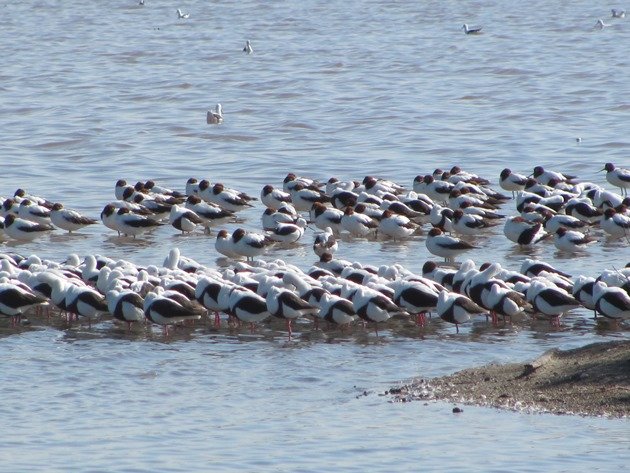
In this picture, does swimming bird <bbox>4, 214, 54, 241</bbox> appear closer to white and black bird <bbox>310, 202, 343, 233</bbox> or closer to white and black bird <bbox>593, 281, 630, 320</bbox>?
white and black bird <bbox>310, 202, 343, 233</bbox>

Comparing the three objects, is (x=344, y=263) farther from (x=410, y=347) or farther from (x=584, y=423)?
(x=584, y=423)

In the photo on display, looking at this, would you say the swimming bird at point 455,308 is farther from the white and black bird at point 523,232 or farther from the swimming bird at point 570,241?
the white and black bird at point 523,232

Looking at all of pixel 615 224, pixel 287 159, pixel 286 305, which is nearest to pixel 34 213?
pixel 286 305

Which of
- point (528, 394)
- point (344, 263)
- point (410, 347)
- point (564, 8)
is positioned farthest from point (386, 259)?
point (564, 8)

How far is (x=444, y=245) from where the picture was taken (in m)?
19.5

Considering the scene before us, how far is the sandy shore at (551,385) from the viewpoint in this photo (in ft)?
39.8

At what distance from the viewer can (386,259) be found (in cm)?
2022

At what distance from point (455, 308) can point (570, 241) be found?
4.91m

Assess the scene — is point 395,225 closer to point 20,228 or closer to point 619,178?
point 20,228

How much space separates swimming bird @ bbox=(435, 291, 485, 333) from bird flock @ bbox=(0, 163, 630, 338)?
0.04ft

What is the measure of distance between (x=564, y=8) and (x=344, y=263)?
5013 centimetres

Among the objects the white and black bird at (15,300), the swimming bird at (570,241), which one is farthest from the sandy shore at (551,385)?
the swimming bird at (570,241)

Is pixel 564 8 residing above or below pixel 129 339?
above

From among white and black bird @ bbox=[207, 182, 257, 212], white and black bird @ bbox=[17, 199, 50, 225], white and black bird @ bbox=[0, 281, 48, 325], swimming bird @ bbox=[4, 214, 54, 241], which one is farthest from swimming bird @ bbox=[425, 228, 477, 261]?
white and black bird @ bbox=[17, 199, 50, 225]
